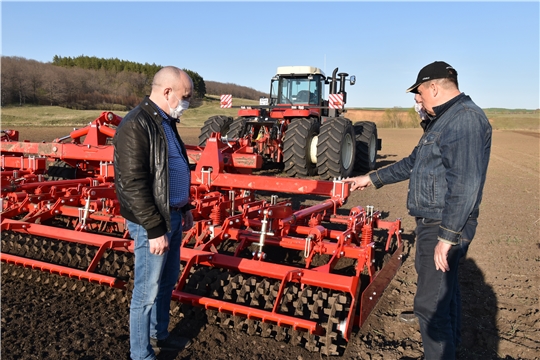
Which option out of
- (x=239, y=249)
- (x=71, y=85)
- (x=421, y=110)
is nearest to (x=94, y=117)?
(x=71, y=85)

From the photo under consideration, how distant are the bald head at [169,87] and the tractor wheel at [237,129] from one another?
23.5ft

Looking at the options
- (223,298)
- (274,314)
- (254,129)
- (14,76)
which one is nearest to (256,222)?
(223,298)

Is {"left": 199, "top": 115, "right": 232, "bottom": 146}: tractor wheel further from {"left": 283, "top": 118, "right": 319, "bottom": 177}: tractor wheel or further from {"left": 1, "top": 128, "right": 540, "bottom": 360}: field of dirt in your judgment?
{"left": 1, "top": 128, "right": 540, "bottom": 360}: field of dirt

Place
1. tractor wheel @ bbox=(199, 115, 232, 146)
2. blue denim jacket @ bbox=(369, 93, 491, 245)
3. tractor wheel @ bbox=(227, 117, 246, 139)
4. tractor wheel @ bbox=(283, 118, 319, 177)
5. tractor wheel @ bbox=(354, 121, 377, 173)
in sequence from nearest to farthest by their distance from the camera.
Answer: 1. blue denim jacket @ bbox=(369, 93, 491, 245)
2. tractor wheel @ bbox=(283, 118, 319, 177)
3. tractor wheel @ bbox=(227, 117, 246, 139)
4. tractor wheel @ bbox=(199, 115, 232, 146)
5. tractor wheel @ bbox=(354, 121, 377, 173)

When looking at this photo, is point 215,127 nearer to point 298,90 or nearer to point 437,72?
point 298,90

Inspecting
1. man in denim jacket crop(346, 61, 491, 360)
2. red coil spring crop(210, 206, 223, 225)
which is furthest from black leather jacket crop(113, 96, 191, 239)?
red coil spring crop(210, 206, 223, 225)

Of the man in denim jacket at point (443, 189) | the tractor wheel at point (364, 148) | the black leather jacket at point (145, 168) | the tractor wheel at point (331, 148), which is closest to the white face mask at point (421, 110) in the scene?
the man in denim jacket at point (443, 189)

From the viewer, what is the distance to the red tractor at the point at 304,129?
8.70 m

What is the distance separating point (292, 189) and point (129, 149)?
2132mm

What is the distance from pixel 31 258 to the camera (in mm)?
3953

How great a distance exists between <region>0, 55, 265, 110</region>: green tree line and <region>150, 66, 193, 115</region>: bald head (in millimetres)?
35495

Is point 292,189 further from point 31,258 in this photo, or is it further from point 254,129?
point 254,129

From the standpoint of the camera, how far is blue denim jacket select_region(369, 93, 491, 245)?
7.20 ft

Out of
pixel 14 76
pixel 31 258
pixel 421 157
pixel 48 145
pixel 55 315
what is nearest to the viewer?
pixel 421 157
